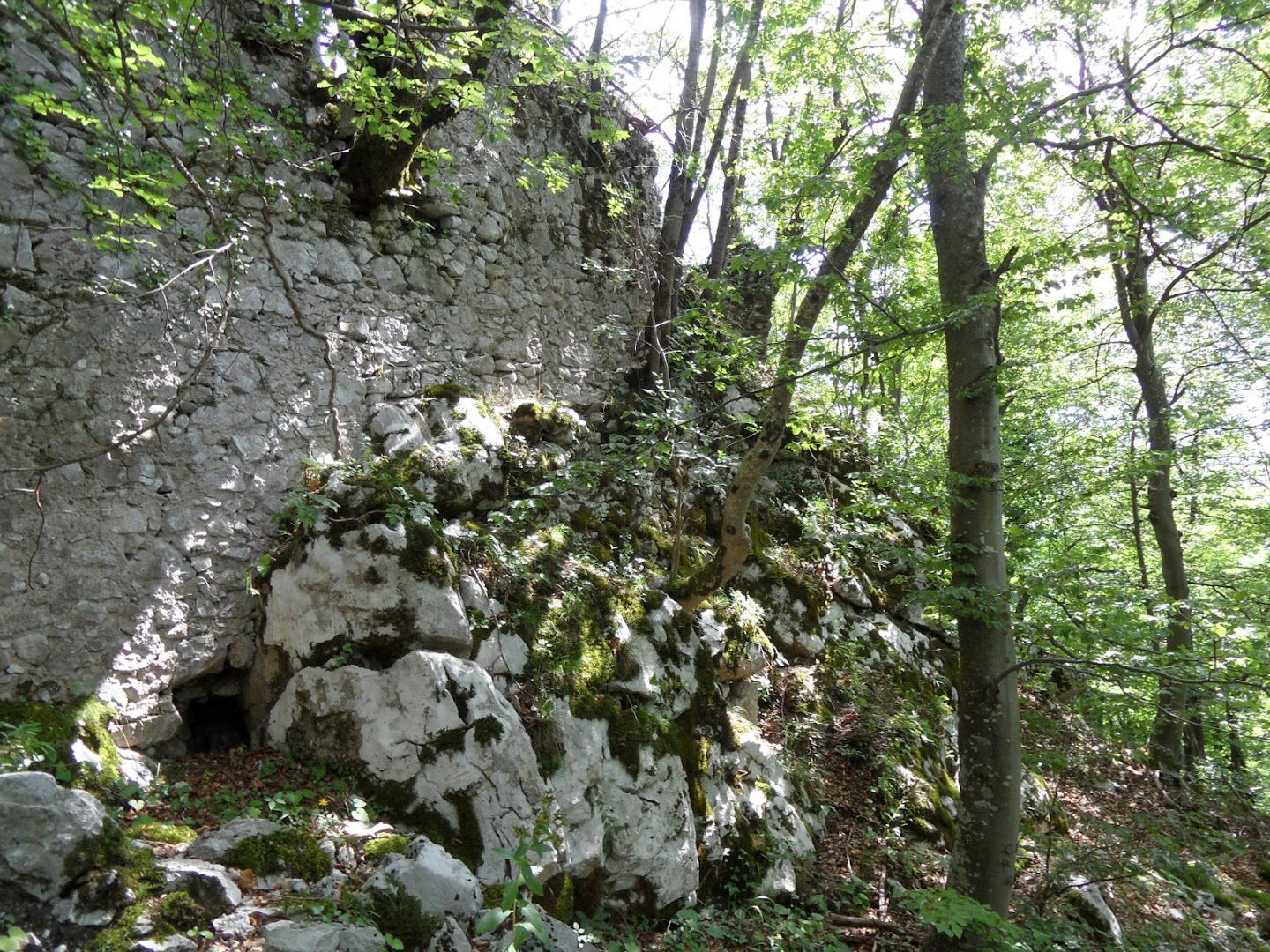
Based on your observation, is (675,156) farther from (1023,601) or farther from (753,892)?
(753,892)

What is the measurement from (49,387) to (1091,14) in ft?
23.5

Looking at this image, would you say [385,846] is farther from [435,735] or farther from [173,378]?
[173,378]

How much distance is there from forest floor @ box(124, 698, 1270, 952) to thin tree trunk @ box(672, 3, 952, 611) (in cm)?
201

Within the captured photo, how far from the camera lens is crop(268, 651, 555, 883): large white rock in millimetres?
3398

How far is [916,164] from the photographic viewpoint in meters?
4.12

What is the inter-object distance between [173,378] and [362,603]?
1741 mm

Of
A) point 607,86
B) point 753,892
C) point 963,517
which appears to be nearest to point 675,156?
point 607,86

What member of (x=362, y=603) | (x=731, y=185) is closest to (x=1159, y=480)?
(x=731, y=185)

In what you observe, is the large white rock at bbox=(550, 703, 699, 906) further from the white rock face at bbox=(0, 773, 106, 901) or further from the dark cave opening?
the white rock face at bbox=(0, 773, 106, 901)

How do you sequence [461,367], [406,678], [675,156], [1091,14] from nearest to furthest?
[406,678], [1091,14], [461,367], [675,156]

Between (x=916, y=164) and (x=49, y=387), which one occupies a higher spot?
(x=916, y=164)

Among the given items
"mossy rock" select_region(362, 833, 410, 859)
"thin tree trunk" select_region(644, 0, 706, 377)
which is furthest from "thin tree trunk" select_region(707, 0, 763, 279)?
"mossy rock" select_region(362, 833, 410, 859)

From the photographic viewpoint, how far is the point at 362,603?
3.74 meters

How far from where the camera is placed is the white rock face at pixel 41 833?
81.1 inches
